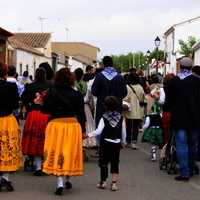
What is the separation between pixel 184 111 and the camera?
875 cm

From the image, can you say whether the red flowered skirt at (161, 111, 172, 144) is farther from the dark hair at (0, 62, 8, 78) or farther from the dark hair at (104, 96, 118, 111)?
the dark hair at (0, 62, 8, 78)

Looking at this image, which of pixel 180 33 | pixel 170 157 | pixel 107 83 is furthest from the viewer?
pixel 180 33

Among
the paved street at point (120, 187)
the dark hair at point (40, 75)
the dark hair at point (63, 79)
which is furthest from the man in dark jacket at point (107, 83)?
the dark hair at point (63, 79)

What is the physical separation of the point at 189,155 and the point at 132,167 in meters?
1.59

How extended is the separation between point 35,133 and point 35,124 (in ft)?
0.50

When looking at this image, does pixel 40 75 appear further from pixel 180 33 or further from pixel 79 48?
pixel 79 48

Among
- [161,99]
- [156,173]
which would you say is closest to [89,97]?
[161,99]

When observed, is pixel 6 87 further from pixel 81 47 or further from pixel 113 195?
pixel 81 47

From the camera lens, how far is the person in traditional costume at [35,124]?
9.01 meters

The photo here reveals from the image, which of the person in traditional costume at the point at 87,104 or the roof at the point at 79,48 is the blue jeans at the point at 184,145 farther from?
the roof at the point at 79,48

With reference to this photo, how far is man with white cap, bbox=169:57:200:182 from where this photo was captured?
872cm

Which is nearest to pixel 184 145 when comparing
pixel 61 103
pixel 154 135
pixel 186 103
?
pixel 186 103

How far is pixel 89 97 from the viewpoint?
454 inches

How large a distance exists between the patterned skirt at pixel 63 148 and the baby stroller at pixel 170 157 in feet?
8.02
